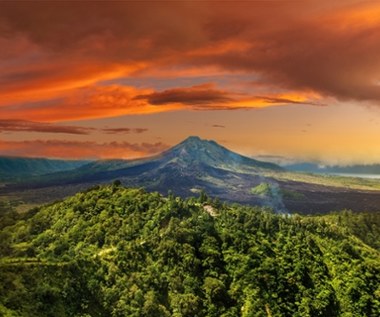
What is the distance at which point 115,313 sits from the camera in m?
91.8

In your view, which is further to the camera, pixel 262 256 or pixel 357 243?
pixel 357 243

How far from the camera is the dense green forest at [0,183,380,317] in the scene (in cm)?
9275

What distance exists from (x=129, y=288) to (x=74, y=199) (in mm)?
50993

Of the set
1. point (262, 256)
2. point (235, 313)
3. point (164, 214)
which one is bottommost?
point (235, 313)

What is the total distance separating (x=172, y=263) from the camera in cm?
10844

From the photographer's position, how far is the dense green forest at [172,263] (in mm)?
92750

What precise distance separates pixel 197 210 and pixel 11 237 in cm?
5272

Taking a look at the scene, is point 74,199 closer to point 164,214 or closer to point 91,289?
point 164,214

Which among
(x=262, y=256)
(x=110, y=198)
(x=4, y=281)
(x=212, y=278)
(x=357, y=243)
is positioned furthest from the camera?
(x=357, y=243)

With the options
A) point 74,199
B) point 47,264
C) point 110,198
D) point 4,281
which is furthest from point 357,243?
point 4,281

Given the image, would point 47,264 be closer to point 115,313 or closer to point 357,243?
point 115,313

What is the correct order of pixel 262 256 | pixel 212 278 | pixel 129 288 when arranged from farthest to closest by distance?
pixel 262 256, pixel 212 278, pixel 129 288

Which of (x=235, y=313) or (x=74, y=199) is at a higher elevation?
(x=74, y=199)

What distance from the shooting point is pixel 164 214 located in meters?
126
